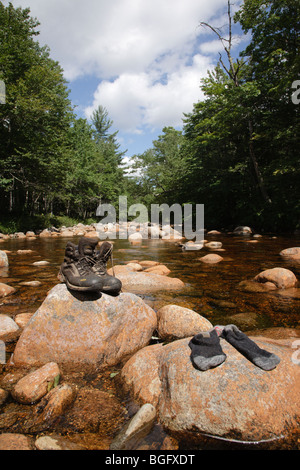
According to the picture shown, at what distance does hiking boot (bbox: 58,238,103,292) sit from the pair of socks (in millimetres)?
1322

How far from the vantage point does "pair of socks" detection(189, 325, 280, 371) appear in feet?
7.09

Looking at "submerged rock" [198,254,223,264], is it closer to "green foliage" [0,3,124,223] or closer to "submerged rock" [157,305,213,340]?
"submerged rock" [157,305,213,340]

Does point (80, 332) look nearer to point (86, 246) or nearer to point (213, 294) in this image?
point (86, 246)

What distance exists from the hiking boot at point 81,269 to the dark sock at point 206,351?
1288mm

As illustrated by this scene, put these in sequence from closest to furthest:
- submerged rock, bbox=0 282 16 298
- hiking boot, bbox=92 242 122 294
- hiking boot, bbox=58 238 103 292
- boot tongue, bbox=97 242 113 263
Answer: hiking boot, bbox=58 238 103 292 → hiking boot, bbox=92 242 122 294 → boot tongue, bbox=97 242 113 263 → submerged rock, bbox=0 282 16 298

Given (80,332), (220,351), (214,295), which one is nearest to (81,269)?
(80,332)

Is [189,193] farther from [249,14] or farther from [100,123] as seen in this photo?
[100,123]

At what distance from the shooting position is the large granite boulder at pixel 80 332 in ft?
9.18

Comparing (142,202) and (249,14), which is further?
(142,202)

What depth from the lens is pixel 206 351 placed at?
230 cm

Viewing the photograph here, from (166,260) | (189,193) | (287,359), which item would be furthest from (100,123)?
(287,359)

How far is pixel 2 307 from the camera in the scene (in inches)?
169

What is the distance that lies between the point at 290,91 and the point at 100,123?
130ft

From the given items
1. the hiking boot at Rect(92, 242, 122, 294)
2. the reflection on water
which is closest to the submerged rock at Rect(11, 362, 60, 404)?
the hiking boot at Rect(92, 242, 122, 294)
